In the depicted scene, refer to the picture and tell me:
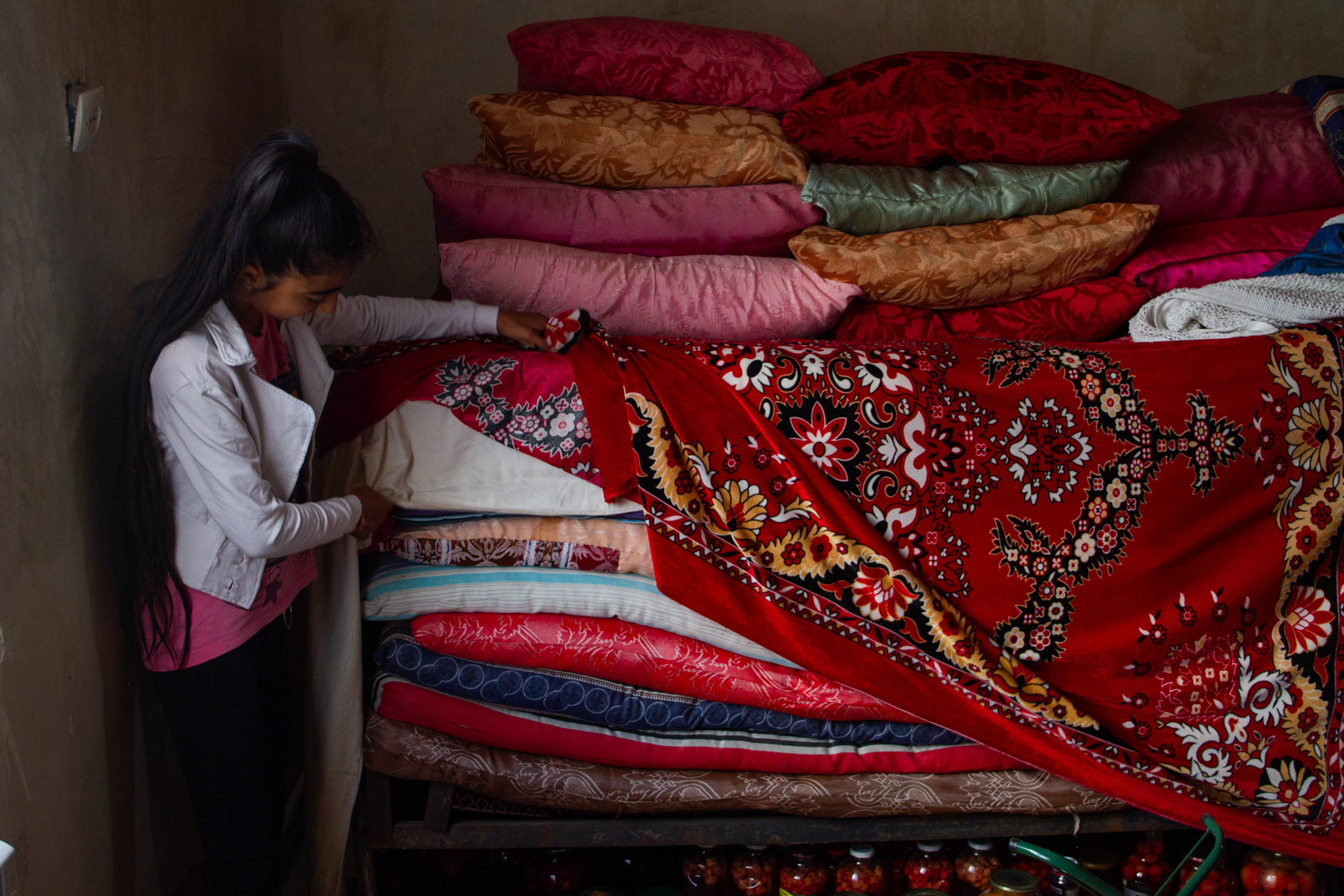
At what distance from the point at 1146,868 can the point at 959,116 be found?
1.29 metres

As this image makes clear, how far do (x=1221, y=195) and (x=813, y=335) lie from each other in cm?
85

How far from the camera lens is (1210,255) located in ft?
5.76

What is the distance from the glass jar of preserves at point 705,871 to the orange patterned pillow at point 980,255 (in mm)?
945

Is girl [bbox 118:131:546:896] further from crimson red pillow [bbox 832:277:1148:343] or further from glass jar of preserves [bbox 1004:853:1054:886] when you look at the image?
glass jar of preserves [bbox 1004:853:1054:886]

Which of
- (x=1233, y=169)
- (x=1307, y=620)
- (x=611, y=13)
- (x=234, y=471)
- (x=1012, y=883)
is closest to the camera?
(x=234, y=471)

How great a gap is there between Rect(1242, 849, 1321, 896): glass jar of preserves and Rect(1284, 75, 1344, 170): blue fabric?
1.24 metres

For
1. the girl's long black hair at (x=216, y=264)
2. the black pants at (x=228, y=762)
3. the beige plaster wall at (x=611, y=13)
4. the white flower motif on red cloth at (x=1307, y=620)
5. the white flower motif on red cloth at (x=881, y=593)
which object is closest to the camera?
the girl's long black hair at (x=216, y=264)

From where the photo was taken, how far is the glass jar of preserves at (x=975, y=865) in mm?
1515

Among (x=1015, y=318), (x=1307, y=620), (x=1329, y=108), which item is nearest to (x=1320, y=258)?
(x=1329, y=108)

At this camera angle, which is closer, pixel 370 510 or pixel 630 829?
pixel 370 510

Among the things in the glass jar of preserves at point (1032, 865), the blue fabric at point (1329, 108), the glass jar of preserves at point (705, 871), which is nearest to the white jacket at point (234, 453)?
the glass jar of preserves at point (705, 871)

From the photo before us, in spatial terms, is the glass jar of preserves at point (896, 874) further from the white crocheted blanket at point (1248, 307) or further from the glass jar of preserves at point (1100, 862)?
the white crocheted blanket at point (1248, 307)

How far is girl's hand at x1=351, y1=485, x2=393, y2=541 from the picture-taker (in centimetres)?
128

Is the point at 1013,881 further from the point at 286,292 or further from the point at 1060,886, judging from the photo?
A: the point at 286,292
